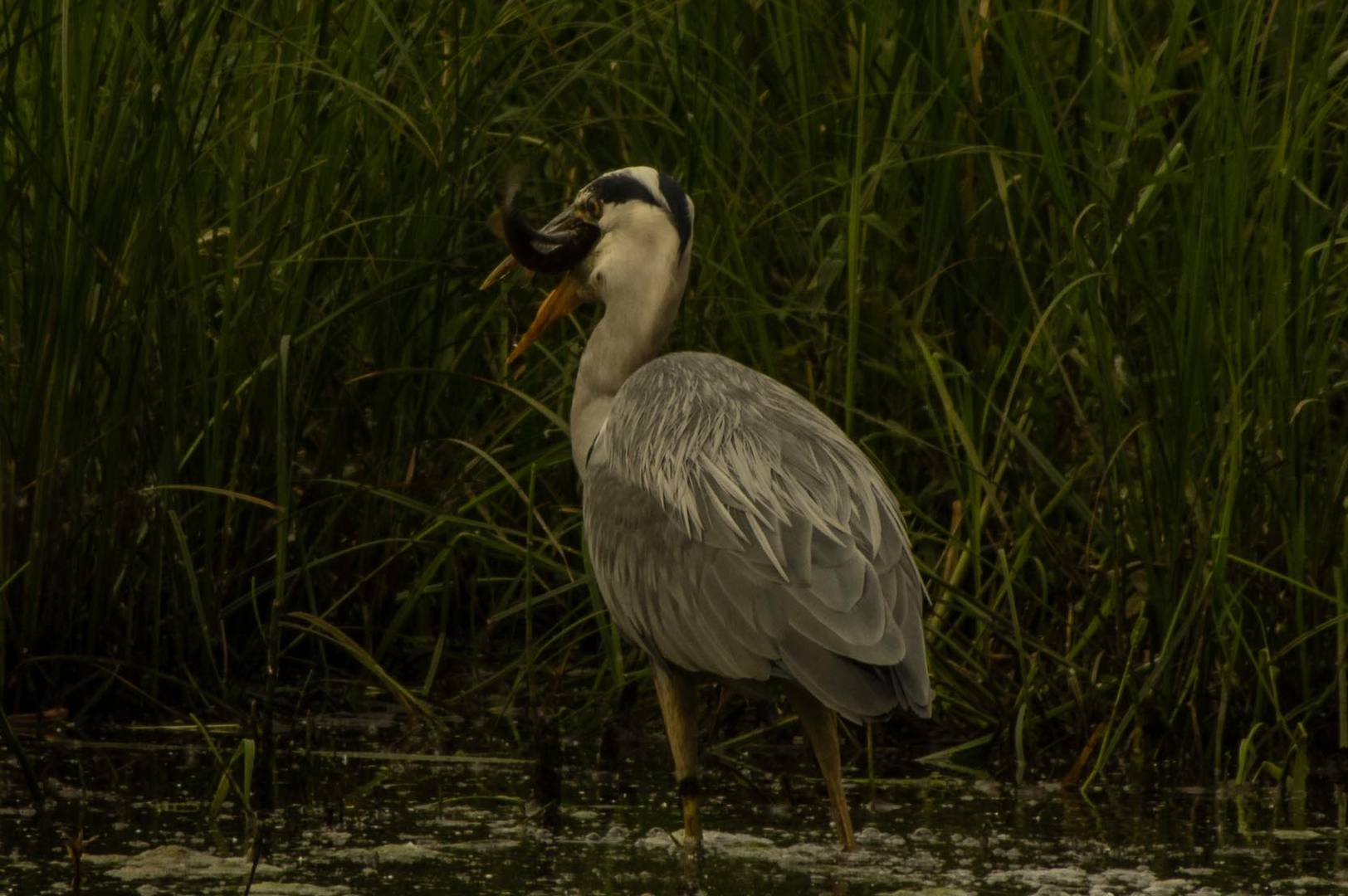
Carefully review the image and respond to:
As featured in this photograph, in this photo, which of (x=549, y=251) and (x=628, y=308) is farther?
(x=549, y=251)

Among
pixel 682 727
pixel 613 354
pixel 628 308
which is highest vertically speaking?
pixel 628 308

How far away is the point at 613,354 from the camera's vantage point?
5727 millimetres

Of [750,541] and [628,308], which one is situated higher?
[628,308]

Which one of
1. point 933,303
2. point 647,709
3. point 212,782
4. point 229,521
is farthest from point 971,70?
point 212,782

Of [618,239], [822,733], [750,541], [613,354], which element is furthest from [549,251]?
[822,733]

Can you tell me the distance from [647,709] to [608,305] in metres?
1.03

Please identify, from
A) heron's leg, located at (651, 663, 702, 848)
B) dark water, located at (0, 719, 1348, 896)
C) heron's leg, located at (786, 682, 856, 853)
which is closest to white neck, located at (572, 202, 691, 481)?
heron's leg, located at (651, 663, 702, 848)

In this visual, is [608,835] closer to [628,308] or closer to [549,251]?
[628,308]

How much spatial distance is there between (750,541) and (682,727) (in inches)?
19.1

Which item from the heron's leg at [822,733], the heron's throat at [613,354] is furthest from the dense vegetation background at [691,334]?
the heron's leg at [822,733]

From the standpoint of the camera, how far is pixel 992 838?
486cm

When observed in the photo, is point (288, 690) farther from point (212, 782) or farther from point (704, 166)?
point (704, 166)

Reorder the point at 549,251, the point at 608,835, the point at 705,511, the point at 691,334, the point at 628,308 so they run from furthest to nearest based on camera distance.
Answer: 1. the point at 691,334
2. the point at 549,251
3. the point at 628,308
4. the point at 705,511
5. the point at 608,835

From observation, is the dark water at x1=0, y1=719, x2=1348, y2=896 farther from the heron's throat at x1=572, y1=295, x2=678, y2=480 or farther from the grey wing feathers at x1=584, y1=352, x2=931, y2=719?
the heron's throat at x1=572, y1=295, x2=678, y2=480
